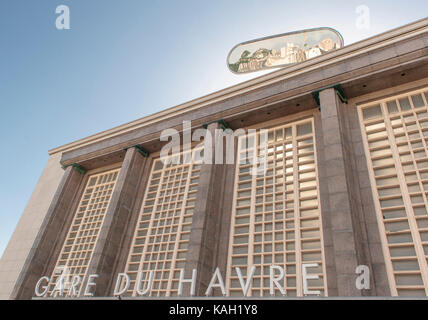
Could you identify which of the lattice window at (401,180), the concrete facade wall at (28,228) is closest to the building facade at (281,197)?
the lattice window at (401,180)

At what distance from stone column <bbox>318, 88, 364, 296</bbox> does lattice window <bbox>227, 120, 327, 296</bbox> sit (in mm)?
330

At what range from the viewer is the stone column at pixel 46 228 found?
16766 millimetres

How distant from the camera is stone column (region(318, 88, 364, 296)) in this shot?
939 cm

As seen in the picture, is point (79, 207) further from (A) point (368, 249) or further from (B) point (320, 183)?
(A) point (368, 249)

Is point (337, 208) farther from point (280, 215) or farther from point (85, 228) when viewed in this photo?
point (85, 228)

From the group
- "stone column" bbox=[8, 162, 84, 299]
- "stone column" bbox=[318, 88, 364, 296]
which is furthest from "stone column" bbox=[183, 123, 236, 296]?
"stone column" bbox=[8, 162, 84, 299]

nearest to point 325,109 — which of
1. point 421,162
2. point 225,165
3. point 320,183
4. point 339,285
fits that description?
point 320,183

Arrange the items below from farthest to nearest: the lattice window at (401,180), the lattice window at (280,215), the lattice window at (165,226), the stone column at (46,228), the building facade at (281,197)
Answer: the stone column at (46,228), the lattice window at (165,226), the lattice window at (280,215), the building facade at (281,197), the lattice window at (401,180)

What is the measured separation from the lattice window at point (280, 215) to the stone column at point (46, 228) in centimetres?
1120

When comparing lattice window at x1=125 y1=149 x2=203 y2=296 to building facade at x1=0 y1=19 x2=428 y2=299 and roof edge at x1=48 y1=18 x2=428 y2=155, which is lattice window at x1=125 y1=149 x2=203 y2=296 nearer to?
building facade at x1=0 y1=19 x2=428 y2=299

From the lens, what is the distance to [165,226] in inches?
601

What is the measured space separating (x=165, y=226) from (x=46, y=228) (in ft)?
26.0

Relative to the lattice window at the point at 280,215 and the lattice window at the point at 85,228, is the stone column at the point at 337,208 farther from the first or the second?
the lattice window at the point at 85,228

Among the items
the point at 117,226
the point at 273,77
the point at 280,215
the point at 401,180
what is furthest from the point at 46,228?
the point at 401,180
